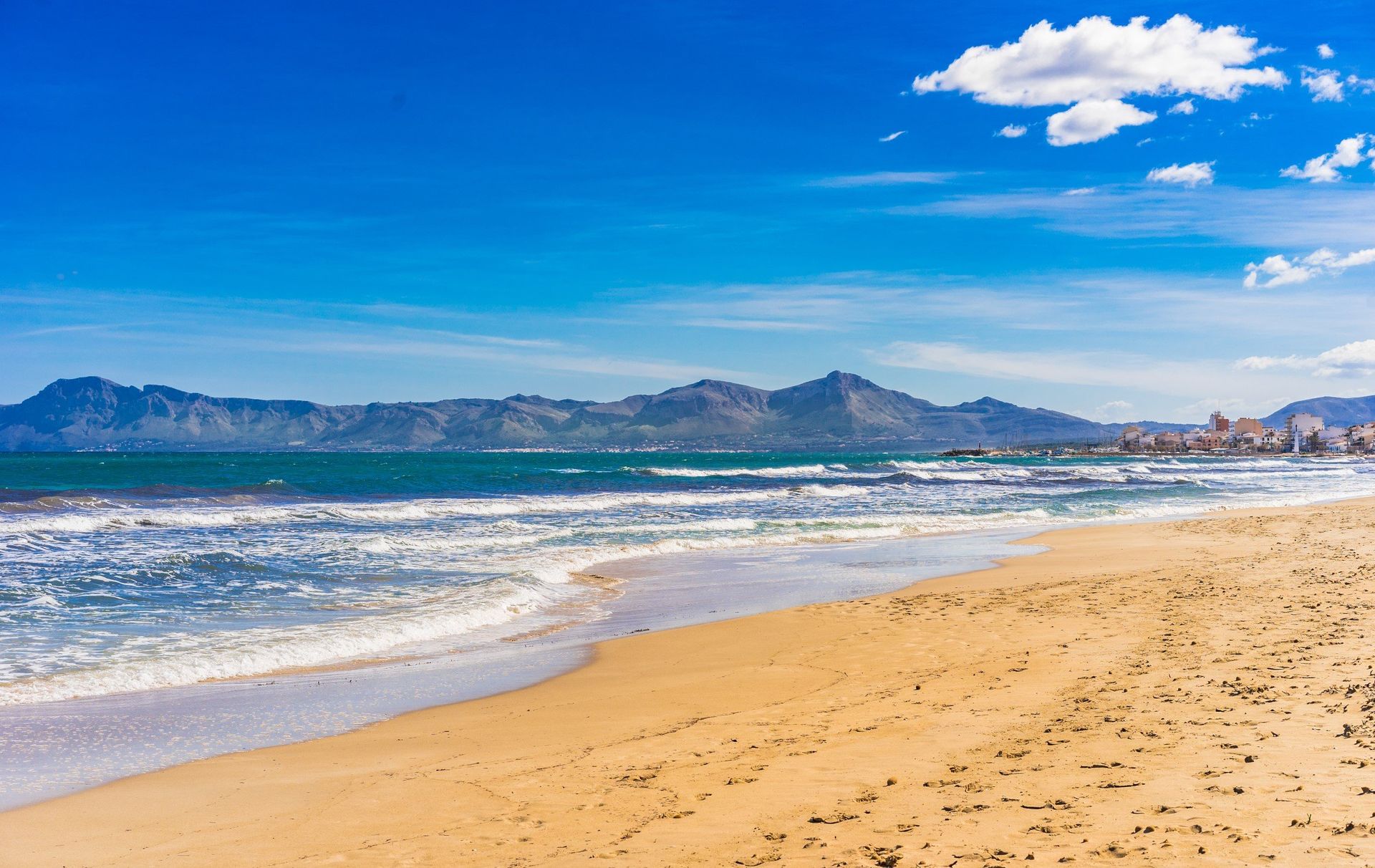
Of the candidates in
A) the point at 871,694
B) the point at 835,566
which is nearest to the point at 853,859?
the point at 871,694

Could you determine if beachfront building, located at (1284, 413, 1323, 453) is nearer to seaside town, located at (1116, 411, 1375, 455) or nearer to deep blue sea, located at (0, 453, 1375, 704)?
seaside town, located at (1116, 411, 1375, 455)

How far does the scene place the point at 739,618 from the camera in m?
11.6

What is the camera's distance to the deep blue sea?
9.59 metres

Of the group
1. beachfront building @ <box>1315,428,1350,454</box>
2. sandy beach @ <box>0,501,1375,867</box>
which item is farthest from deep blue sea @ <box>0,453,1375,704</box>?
beachfront building @ <box>1315,428,1350,454</box>

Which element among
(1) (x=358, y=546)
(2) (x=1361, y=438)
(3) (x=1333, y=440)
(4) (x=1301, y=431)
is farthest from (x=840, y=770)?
(4) (x=1301, y=431)

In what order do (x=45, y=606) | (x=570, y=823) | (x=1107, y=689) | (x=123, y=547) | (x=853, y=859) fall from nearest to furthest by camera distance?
(x=853, y=859) → (x=570, y=823) → (x=1107, y=689) → (x=45, y=606) → (x=123, y=547)

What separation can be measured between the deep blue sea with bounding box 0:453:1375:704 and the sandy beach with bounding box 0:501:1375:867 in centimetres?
324

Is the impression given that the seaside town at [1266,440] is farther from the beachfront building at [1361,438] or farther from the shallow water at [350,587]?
the shallow water at [350,587]

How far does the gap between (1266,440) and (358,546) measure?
7277 inches

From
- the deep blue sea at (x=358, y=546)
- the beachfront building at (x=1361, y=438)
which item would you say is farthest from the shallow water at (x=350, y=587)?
the beachfront building at (x=1361, y=438)

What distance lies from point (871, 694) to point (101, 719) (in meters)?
5.91

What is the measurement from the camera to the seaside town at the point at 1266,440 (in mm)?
149875

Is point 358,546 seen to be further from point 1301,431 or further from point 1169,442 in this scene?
point 1301,431

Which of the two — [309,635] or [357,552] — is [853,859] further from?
[357,552]
